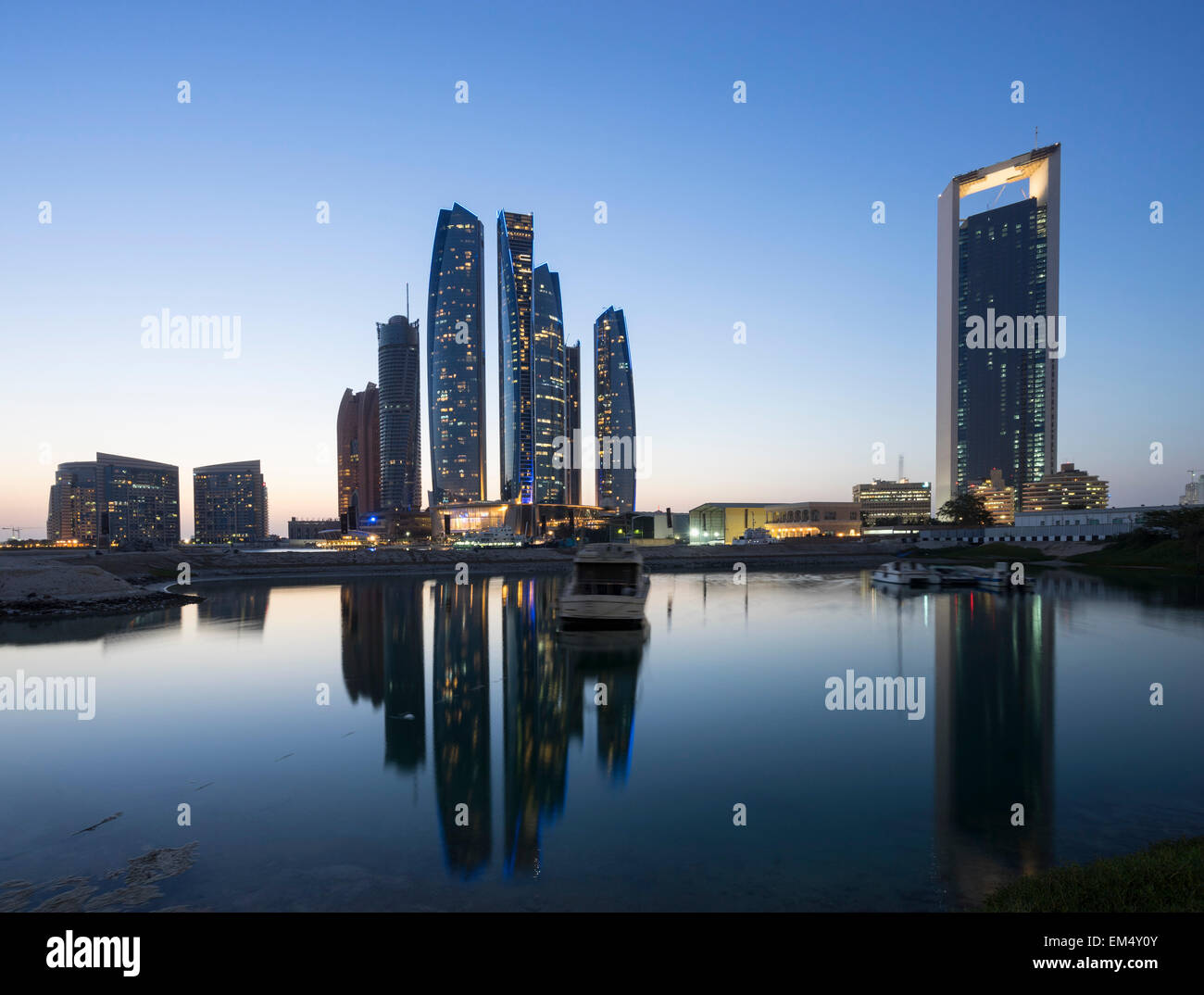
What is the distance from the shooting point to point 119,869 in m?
9.91

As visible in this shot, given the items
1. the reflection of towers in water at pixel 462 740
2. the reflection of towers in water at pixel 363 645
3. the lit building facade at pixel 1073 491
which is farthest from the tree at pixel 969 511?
→ the reflection of towers in water at pixel 462 740

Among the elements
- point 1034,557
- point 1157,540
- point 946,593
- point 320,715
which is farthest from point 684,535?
point 320,715

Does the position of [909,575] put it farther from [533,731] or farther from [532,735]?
[532,735]

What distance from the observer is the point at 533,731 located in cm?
1769

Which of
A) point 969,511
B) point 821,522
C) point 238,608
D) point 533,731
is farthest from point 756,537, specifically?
point 533,731

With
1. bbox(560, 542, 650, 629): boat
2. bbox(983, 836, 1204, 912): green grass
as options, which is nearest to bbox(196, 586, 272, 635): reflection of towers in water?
bbox(560, 542, 650, 629): boat

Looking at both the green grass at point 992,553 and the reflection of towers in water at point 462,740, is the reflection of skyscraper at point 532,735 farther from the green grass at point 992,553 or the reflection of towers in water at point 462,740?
the green grass at point 992,553

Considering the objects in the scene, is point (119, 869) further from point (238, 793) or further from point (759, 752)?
point (759, 752)

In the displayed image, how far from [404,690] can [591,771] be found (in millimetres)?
10686

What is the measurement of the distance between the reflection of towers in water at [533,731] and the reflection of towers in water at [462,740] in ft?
1.87

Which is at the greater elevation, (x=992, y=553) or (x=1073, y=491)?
(x=1073, y=491)

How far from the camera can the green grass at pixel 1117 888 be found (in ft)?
23.0

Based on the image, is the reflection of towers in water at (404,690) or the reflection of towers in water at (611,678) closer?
the reflection of towers in water at (611,678)

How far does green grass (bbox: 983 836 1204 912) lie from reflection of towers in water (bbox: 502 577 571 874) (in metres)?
6.91
